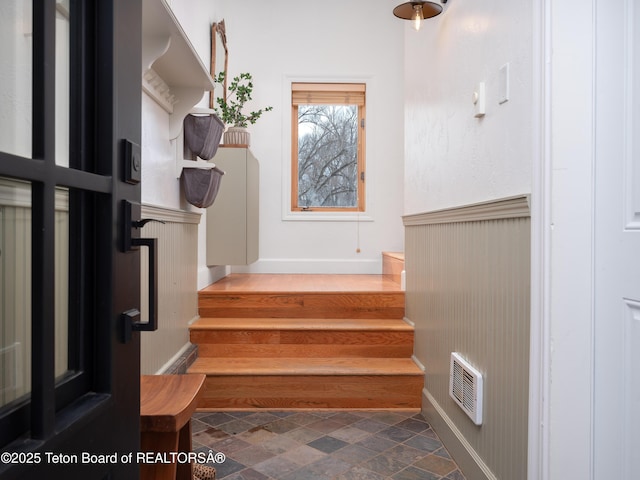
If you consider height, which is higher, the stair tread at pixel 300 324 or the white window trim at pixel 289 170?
the white window trim at pixel 289 170

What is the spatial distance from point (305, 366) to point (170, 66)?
1622 mm

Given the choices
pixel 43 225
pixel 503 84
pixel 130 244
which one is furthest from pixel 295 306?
pixel 43 225

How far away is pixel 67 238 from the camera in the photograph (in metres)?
0.66

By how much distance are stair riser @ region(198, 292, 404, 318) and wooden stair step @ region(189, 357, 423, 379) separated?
37 cm

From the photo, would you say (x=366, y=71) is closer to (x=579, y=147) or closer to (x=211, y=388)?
(x=211, y=388)

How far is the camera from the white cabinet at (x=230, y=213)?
3.44m

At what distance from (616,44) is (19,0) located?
46.3 inches

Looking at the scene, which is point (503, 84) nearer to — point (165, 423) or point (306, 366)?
point (165, 423)

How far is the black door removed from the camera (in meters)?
0.54

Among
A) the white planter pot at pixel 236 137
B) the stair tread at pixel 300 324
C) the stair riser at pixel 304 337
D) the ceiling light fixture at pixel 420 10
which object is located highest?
the ceiling light fixture at pixel 420 10

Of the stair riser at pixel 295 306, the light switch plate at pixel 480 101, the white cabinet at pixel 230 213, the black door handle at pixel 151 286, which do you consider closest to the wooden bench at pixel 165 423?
the black door handle at pixel 151 286

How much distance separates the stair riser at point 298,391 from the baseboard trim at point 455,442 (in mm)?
175

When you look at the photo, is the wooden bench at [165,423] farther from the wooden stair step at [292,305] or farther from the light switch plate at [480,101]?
the wooden stair step at [292,305]

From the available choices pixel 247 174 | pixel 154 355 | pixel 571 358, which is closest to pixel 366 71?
pixel 247 174
